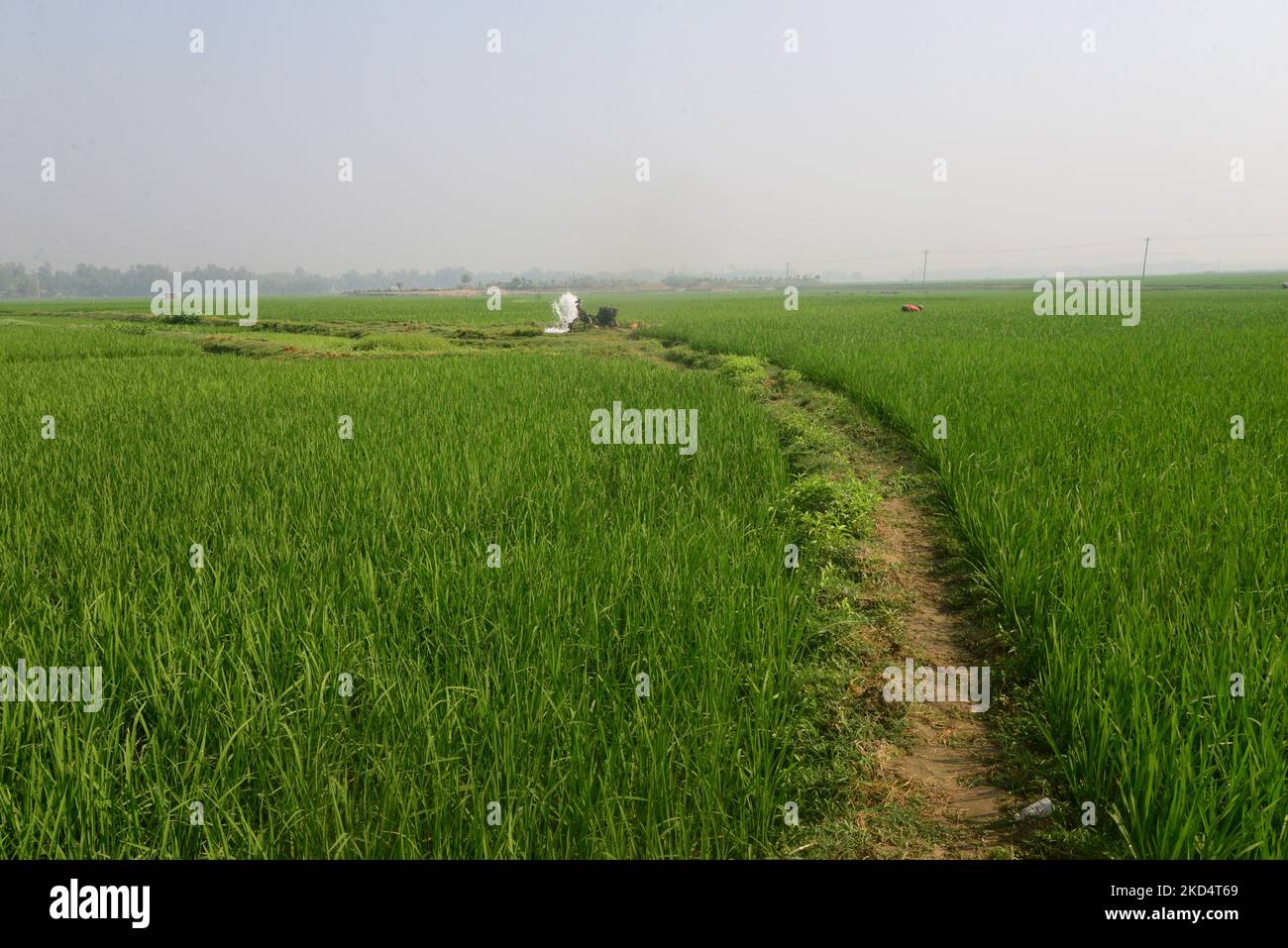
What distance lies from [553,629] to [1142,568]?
8.69 ft

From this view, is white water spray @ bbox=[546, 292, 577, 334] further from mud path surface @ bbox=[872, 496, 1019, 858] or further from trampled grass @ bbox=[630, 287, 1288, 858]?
mud path surface @ bbox=[872, 496, 1019, 858]

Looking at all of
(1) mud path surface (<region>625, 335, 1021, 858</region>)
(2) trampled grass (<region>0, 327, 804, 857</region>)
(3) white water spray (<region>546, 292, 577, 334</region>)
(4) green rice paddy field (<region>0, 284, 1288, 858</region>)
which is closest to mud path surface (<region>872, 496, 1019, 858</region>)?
(1) mud path surface (<region>625, 335, 1021, 858</region>)

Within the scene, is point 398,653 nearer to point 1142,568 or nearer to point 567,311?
point 1142,568

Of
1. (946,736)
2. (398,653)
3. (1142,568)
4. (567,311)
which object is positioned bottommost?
(946,736)

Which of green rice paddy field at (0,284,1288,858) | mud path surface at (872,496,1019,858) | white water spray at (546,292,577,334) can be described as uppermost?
white water spray at (546,292,577,334)

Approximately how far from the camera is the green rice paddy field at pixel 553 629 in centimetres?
189

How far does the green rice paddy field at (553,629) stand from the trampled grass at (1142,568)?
0.8 inches

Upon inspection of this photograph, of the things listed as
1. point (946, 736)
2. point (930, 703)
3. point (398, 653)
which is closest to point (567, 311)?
point (398, 653)

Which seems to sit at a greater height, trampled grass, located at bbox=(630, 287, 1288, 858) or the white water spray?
the white water spray

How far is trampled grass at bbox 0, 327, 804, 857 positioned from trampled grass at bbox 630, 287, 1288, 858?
964 mm

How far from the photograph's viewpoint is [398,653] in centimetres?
262

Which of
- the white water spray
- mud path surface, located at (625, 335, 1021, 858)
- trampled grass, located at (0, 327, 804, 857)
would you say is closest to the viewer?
trampled grass, located at (0, 327, 804, 857)

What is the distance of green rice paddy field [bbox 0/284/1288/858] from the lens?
6.21 feet
